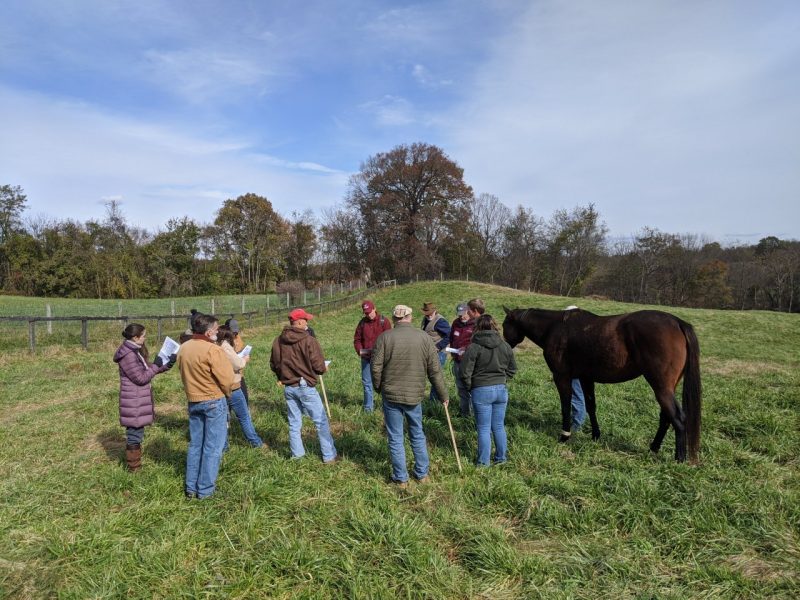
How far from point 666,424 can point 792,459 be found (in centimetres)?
136

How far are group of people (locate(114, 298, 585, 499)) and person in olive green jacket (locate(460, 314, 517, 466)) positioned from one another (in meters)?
0.01

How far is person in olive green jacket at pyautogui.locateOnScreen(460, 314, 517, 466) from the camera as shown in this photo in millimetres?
4914

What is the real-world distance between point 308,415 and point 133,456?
80.2 inches

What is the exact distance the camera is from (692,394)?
5.07 m

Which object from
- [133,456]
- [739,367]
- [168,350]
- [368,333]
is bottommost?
[739,367]

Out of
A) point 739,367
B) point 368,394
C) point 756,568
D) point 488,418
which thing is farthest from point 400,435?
point 739,367

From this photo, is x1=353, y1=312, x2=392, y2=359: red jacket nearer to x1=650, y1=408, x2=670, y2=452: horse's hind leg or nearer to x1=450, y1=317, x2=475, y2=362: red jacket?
x1=450, y1=317, x2=475, y2=362: red jacket

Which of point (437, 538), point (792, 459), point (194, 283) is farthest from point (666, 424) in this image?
point (194, 283)

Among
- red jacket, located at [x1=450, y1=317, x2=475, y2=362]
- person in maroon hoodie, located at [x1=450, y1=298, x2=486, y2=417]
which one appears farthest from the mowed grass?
red jacket, located at [x1=450, y1=317, x2=475, y2=362]

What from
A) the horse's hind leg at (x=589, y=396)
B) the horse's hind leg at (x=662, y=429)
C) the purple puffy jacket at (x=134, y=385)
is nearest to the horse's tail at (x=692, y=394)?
the horse's hind leg at (x=662, y=429)

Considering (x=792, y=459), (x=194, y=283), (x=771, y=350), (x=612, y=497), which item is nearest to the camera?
(x=612, y=497)

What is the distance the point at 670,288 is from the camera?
49.1 m

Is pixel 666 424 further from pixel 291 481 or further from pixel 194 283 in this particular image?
pixel 194 283

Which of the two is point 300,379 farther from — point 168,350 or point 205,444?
point 168,350
